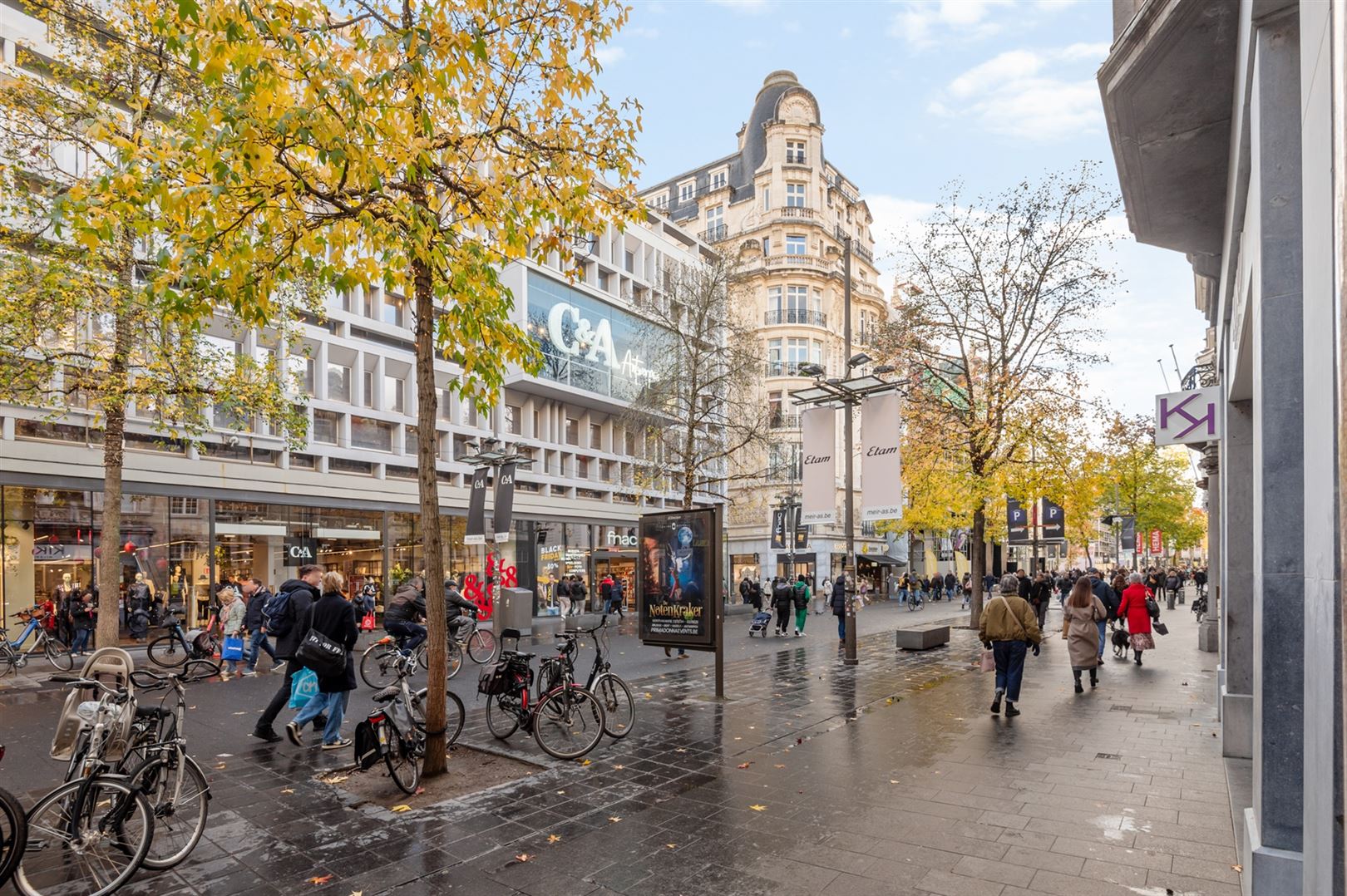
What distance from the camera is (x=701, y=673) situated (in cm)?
1485

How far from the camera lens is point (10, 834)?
4.83m

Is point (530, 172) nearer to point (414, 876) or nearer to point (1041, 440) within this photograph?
point (414, 876)

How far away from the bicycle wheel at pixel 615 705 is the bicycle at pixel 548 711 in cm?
19

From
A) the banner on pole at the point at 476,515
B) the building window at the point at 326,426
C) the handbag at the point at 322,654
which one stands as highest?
the building window at the point at 326,426

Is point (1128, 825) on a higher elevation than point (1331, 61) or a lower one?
lower

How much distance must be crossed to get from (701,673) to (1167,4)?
1227 centimetres

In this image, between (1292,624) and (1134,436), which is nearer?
(1292,624)

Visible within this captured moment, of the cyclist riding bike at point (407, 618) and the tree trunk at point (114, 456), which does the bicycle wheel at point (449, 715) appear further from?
the tree trunk at point (114, 456)

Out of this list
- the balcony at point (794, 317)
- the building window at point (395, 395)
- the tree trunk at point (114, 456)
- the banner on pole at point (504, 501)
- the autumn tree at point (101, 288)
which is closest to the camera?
the autumn tree at point (101, 288)

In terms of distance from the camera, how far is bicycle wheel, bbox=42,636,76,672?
16141 mm

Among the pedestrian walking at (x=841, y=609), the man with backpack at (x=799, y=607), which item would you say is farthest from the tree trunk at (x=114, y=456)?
the man with backpack at (x=799, y=607)

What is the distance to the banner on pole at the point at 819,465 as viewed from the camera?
15.2m

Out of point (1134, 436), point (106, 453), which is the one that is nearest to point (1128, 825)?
point (106, 453)

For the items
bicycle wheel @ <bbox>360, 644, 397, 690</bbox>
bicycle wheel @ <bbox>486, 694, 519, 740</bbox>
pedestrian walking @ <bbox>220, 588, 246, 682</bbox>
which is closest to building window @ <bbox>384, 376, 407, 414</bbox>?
pedestrian walking @ <bbox>220, 588, 246, 682</bbox>
